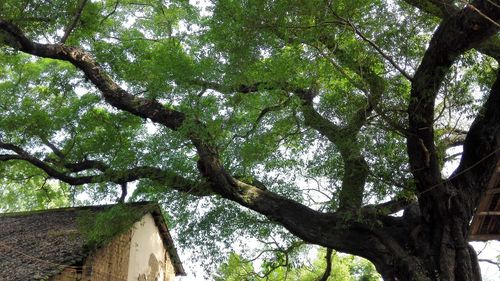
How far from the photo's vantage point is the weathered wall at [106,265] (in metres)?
9.61

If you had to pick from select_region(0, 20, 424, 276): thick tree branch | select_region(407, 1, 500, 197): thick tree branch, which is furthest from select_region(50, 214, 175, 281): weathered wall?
select_region(407, 1, 500, 197): thick tree branch

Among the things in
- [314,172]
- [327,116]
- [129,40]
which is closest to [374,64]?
[327,116]

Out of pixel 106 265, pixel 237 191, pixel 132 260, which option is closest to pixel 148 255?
pixel 132 260

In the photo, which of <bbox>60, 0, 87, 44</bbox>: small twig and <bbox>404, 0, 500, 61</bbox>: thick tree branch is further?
<bbox>60, 0, 87, 44</bbox>: small twig

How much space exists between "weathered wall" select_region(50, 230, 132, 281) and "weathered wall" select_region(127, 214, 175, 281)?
257 millimetres

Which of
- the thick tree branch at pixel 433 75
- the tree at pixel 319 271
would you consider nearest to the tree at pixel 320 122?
the thick tree branch at pixel 433 75

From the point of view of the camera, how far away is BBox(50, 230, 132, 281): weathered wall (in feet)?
31.5

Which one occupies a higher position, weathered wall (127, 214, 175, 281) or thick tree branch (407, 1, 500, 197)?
weathered wall (127, 214, 175, 281)

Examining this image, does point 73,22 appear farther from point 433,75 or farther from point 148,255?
point 433,75

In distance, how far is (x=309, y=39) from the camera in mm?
8031

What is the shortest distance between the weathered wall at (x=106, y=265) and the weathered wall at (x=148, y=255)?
0.84 ft

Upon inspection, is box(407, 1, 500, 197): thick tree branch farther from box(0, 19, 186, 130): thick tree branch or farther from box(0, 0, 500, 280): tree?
box(0, 19, 186, 130): thick tree branch

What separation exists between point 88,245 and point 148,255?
8.74 feet

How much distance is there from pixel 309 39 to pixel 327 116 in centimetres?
147
